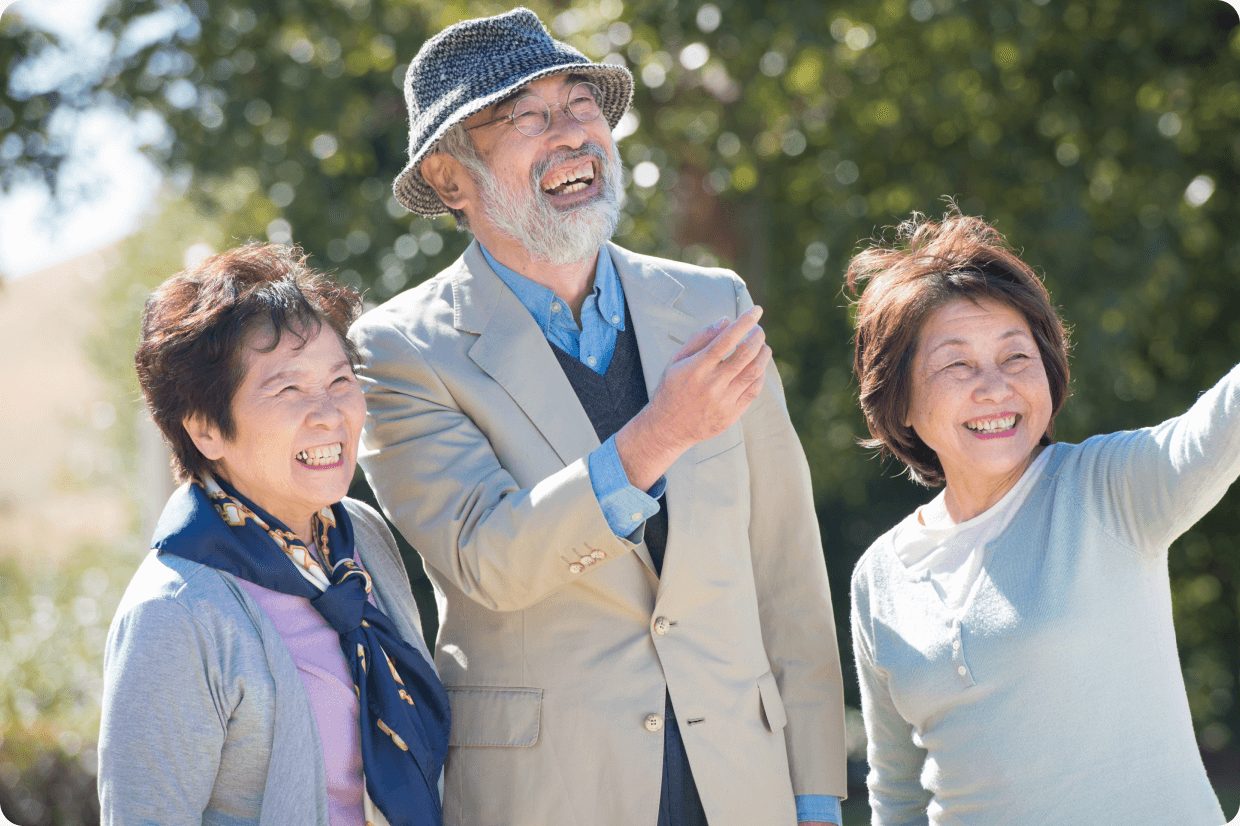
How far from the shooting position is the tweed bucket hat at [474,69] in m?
2.93

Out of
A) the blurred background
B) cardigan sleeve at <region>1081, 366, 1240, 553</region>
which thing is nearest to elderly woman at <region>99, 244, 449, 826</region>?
cardigan sleeve at <region>1081, 366, 1240, 553</region>

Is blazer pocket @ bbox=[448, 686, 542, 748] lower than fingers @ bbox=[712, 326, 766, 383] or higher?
lower

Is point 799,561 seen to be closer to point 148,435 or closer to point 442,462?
point 442,462

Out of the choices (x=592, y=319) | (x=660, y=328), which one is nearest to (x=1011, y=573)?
(x=660, y=328)

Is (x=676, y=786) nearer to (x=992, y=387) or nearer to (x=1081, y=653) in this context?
(x=1081, y=653)

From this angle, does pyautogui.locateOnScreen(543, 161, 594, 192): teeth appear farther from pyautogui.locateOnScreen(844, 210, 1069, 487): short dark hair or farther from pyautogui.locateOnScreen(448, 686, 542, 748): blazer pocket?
pyautogui.locateOnScreen(448, 686, 542, 748): blazer pocket

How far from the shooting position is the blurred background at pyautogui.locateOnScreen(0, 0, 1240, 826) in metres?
7.11

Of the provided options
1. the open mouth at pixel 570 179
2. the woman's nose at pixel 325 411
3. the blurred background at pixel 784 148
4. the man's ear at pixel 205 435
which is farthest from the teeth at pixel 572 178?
the blurred background at pixel 784 148

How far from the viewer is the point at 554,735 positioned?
270 cm

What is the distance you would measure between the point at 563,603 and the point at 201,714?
2.35 feet

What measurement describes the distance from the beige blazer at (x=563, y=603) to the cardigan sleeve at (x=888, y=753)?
0.07 m

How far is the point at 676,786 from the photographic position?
2744mm

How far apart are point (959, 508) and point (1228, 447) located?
60 centimetres

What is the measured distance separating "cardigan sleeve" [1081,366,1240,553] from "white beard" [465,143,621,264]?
1.03m
